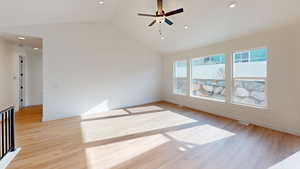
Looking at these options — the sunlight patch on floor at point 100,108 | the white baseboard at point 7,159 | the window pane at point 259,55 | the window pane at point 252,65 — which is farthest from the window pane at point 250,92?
the white baseboard at point 7,159

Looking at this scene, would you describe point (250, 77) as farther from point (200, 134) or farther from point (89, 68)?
point (89, 68)

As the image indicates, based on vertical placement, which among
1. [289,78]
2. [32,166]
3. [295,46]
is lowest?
[32,166]

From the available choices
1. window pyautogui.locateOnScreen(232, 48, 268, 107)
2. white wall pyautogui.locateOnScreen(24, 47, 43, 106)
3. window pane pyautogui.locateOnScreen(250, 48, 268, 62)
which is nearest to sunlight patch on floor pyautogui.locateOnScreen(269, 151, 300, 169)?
window pyautogui.locateOnScreen(232, 48, 268, 107)

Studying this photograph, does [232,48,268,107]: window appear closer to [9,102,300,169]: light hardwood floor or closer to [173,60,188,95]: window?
[9,102,300,169]: light hardwood floor

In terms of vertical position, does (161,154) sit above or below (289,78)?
below

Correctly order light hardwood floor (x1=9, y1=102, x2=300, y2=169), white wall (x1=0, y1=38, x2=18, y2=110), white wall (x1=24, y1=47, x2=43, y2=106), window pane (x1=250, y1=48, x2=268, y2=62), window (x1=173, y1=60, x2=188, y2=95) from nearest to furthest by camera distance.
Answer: light hardwood floor (x1=9, y1=102, x2=300, y2=169) → window pane (x1=250, y1=48, x2=268, y2=62) → white wall (x1=0, y1=38, x2=18, y2=110) → window (x1=173, y1=60, x2=188, y2=95) → white wall (x1=24, y1=47, x2=43, y2=106)

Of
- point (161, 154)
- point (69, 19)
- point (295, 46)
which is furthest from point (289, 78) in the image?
point (69, 19)

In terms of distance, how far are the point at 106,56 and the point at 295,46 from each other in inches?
214

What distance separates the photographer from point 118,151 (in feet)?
8.47

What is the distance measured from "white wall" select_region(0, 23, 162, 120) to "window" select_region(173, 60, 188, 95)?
4.12 feet

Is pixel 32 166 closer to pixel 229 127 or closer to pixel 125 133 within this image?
pixel 125 133

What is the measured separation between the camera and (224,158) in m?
2.30

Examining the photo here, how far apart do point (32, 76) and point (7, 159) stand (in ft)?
17.9

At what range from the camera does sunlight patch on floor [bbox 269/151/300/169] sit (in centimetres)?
205
